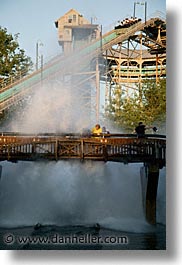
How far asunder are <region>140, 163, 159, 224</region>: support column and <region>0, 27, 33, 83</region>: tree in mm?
1236

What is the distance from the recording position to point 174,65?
3.65m

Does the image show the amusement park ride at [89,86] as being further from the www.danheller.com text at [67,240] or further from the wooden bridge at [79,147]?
the www.danheller.com text at [67,240]

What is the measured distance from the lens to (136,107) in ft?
12.6

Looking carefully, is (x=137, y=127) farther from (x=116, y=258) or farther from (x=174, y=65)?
(x=116, y=258)

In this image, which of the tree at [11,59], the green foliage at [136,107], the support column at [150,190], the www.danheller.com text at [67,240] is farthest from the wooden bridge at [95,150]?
the tree at [11,59]

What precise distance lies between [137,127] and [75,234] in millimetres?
967

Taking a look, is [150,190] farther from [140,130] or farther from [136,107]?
[136,107]

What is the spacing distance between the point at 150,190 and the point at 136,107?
67 cm

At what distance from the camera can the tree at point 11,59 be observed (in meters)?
3.77

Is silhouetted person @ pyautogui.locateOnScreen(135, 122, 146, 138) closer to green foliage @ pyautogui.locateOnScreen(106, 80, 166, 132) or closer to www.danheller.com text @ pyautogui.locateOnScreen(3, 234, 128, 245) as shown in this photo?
green foliage @ pyautogui.locateOnScreen(106, 80, 166, 132)

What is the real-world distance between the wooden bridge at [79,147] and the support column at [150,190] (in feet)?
0.24

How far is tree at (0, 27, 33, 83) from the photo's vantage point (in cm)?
377

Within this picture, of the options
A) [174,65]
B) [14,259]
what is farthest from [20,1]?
[14,259]

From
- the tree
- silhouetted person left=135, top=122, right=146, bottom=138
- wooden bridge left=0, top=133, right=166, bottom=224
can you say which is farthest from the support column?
the tree
